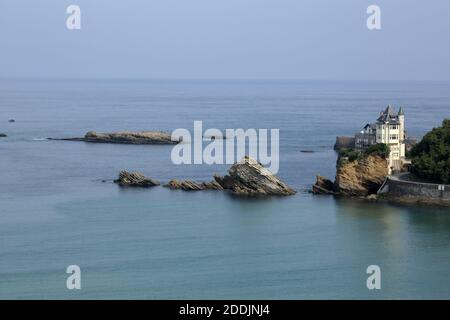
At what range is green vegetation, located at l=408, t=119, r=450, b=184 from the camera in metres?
38.0

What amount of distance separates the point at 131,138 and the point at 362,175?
28.2 m

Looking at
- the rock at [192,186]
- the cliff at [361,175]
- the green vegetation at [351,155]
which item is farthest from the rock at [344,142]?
the cliff at [361,175]

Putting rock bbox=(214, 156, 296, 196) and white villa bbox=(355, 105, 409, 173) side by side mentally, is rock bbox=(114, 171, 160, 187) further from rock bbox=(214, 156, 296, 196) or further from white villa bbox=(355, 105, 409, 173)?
white villa bbox=(355, 105, 409, 173)

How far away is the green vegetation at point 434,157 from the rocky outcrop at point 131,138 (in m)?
27.2

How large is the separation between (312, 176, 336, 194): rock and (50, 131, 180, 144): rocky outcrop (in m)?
24.5

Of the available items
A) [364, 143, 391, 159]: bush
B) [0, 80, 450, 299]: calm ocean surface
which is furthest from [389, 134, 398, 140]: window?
[0, 80, 450, 299]: calm ocean surface

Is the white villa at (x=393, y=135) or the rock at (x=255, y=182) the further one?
the white villa at (x=393, y=135)

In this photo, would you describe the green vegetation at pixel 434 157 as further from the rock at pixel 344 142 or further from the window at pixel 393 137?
the rock at pixel 344 142

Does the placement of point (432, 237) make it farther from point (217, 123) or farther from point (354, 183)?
point (217, 123)

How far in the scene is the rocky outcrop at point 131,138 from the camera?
6519 centimetres

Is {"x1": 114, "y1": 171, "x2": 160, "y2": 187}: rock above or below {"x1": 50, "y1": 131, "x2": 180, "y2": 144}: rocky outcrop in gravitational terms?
below

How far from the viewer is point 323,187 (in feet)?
136

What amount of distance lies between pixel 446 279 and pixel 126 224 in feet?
41.2

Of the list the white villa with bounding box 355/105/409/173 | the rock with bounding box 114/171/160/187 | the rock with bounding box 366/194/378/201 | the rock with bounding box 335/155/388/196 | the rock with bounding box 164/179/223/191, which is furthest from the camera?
the rock with bounding box 114/171/160/187
